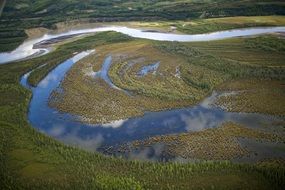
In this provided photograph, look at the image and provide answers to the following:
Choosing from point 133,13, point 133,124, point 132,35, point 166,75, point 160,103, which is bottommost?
point 133,124

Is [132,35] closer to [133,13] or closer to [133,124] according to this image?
[133,13]

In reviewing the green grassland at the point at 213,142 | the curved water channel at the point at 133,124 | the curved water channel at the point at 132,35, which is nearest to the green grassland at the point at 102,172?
the green grassland at the point at 213,142

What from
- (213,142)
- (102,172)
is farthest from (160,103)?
(102,172)

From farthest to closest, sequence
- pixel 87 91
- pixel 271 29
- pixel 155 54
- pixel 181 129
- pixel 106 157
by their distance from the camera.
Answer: pixel 271 29 < pixel 155 54 < pixel 87 91 < pixel 181 129 < pixel 106 157

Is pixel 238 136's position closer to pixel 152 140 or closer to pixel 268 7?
pixel 152 140

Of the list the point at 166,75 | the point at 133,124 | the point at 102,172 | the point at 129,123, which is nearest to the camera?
the point at 102,172

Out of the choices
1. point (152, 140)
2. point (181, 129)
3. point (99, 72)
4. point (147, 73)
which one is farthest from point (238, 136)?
point (99, 72)

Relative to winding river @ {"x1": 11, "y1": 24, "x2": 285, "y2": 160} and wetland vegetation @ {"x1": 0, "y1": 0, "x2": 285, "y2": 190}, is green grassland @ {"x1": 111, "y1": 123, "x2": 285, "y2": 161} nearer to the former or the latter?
wetland vegetation @ {"x1": 0, "y1": 0, "x2": 285, "y2": 190}
